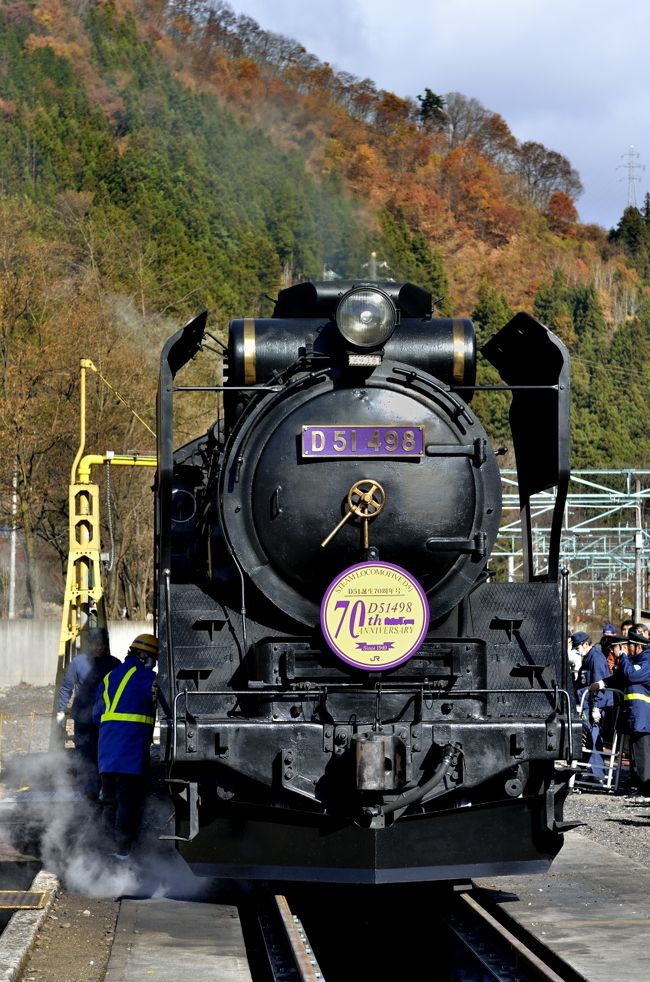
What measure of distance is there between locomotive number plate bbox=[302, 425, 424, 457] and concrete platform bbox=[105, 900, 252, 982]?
106 inches

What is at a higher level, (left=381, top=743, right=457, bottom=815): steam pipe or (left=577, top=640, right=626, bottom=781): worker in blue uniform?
(left=381, top=743, right=457, bottom=815): steam pipe

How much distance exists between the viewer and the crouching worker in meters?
9.52

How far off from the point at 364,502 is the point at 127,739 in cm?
295

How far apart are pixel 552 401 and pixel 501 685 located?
171cm

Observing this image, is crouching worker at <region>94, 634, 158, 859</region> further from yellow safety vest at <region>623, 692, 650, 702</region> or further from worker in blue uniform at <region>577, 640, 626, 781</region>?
worker in blue uniform at <region>577, 640, 626, 781</region>

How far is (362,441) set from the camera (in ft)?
25.5

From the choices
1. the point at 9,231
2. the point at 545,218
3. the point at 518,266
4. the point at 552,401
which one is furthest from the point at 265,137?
the point at 552,401

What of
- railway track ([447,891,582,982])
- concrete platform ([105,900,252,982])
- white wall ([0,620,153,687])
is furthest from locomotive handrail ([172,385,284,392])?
white wall ([0,620,153,687])

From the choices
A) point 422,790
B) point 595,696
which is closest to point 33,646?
point 595,696

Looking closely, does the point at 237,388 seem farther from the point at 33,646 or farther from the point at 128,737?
the point at 33,646

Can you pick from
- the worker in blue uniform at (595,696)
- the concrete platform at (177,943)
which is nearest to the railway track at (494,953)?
the concrete platform at (177,943)

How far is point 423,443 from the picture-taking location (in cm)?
782

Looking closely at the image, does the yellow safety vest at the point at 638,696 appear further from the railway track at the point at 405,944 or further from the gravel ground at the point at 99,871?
Answer: the railway track at the point at 405,944

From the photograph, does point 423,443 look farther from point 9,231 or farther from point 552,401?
point 9,231
